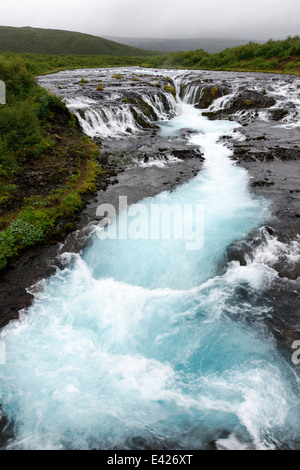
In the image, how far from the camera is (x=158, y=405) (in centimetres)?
723

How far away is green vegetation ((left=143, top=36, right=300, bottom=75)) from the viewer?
61.9 meters

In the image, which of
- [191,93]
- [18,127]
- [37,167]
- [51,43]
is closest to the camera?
[37,167]

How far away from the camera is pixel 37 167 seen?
18.3 metres

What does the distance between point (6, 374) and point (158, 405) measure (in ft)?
16.1

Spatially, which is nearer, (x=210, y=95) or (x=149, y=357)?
(x=149, y=357)

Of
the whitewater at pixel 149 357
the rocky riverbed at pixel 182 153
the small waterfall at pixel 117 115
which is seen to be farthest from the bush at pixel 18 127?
the whitewater at pixel 149 357

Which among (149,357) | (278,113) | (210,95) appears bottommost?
(149,357)

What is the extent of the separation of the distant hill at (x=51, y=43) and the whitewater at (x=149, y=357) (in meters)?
189

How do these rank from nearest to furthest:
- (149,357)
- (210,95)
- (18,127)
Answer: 1. (149,357)
2. (18,127)
3. (210,95)

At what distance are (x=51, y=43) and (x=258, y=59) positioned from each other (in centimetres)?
16368

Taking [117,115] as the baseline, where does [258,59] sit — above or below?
above

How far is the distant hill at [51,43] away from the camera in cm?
15488

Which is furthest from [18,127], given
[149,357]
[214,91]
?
[214,91]

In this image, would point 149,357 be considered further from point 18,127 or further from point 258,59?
point 258,59
